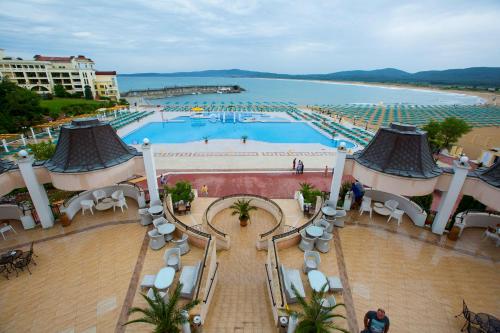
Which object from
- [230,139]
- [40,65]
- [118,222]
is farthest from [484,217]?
[40,65]

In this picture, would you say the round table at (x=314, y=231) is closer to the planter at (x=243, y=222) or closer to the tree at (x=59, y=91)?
the planter at (x=243, y=222)

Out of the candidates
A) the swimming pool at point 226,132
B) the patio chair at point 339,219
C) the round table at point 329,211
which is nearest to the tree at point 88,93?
the swimming pool at point 226,132

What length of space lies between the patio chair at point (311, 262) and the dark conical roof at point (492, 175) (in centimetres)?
811

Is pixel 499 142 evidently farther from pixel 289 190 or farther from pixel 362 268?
pixel 362 268

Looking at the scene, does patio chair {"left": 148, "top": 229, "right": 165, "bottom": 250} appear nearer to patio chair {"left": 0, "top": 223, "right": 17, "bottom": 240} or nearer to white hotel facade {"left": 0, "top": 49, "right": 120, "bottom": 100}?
patio chair {"left": 0, "top": 223, "right": 17, "bottom": 240}

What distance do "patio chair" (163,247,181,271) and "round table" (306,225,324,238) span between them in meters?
5.59

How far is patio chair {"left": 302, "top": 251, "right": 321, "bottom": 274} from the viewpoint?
29.3ft

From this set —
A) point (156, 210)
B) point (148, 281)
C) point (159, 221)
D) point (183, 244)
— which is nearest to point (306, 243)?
point (183, 244)

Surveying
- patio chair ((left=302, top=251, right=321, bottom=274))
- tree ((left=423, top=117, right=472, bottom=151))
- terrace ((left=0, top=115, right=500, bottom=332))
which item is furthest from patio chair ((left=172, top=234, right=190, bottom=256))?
tree ((left=423, top=117, right=472, bottom=151))

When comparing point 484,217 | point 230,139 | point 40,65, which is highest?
point 40,65

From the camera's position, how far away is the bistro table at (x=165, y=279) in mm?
7830

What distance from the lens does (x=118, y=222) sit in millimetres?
12297

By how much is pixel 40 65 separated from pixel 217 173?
3139 inches

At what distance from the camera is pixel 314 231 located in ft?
34.6
